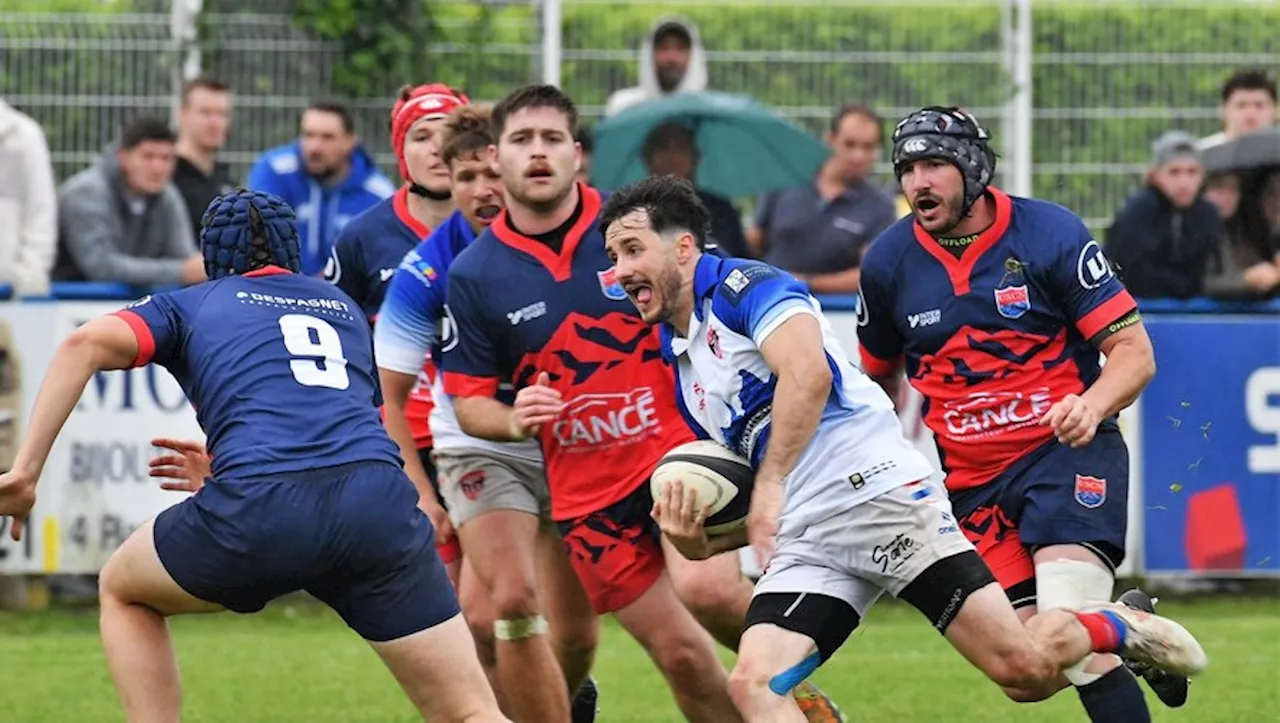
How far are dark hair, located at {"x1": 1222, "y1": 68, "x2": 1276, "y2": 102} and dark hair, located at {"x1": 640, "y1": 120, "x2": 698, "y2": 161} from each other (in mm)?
3155

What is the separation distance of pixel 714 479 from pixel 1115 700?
1555mm

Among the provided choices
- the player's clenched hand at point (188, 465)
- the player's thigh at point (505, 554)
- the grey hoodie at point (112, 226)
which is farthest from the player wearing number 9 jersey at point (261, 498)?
the grey hoodie at point (112, 226)

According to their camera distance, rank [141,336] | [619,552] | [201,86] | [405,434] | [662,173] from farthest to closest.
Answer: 1. [201,86]
2. [662,173]
3. [405,434]
4. [619,552]
5. [141,336]

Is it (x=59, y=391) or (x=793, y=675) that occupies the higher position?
(x=59, y=391)

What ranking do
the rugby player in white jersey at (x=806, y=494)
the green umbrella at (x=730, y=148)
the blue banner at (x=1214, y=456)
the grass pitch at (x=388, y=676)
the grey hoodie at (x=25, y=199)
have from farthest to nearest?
the green umbrella at (x=730, y=148), the grey hoodie at (x=25, y=199), the blue banner at (x=1214, y=456), the grass pitch at (x=388, y=676), the rugby player in white jersey at (x=806, y=494)

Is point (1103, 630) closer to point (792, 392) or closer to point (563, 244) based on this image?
point (792, 392)

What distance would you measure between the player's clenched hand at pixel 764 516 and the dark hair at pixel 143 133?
22.6 ft

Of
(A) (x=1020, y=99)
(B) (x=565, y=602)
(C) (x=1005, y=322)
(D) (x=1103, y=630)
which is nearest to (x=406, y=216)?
(B) (x=565, y=602)

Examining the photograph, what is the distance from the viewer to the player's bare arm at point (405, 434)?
8.25 metres

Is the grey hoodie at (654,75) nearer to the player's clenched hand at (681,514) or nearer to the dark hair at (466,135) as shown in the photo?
the dark hair at (466,135)

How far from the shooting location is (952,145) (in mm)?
7145

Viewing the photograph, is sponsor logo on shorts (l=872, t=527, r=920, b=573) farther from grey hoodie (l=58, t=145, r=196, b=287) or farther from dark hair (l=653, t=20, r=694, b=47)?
dark hair (l=653, t=20, r=694, b=47)

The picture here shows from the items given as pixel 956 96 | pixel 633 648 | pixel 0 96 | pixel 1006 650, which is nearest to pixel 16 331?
pixel 0 96

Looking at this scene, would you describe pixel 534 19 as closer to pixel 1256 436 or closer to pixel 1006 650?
pixel 1256 436
